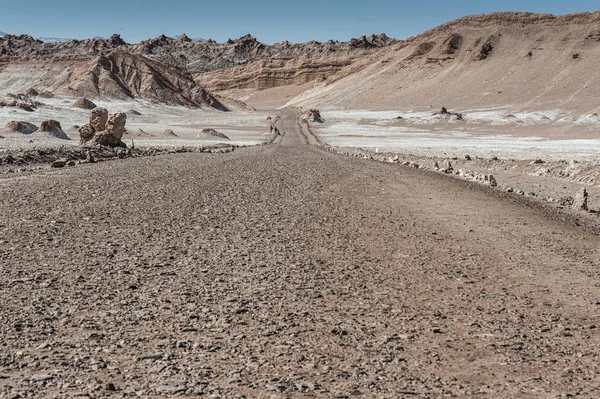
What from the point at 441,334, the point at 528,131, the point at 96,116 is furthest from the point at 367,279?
the point at 528,131

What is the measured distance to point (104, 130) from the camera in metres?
32.7

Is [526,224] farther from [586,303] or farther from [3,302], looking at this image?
[3,302]

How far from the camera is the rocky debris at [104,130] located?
31672mm

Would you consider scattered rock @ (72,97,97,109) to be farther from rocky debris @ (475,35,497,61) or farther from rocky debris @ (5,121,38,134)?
rocky debris @ (475,35,497,61)

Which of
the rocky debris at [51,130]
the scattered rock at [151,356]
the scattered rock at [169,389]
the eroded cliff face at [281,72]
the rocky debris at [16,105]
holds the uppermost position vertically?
the eroded cliff face at [281,72]

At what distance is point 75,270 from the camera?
746cm

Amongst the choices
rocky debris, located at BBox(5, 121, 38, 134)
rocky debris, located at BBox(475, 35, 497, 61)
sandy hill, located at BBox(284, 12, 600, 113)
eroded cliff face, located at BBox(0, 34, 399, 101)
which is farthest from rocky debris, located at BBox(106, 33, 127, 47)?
rocky debris, located at BBox(5, 121, 38, 134)

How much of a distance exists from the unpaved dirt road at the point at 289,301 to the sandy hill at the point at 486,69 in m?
65.3

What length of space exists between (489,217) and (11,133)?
32.2m

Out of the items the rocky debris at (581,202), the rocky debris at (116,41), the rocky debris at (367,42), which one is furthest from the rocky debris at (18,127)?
the rocky debris at (116,41)

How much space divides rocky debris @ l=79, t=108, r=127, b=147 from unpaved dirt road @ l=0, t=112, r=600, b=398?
19.2 metres

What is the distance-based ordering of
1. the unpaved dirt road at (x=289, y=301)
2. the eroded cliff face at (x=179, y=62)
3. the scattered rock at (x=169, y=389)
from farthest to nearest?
the eroded cliff face at (x=179, y=62), the unpaved dirt road at (x=289, y=301), the scattered rock at (x=169, y=389)

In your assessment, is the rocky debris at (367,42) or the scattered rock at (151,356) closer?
the scattered rock at (151,356)

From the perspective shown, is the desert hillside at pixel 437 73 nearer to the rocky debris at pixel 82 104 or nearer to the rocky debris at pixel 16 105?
the rocky debris at pixel 82 104
